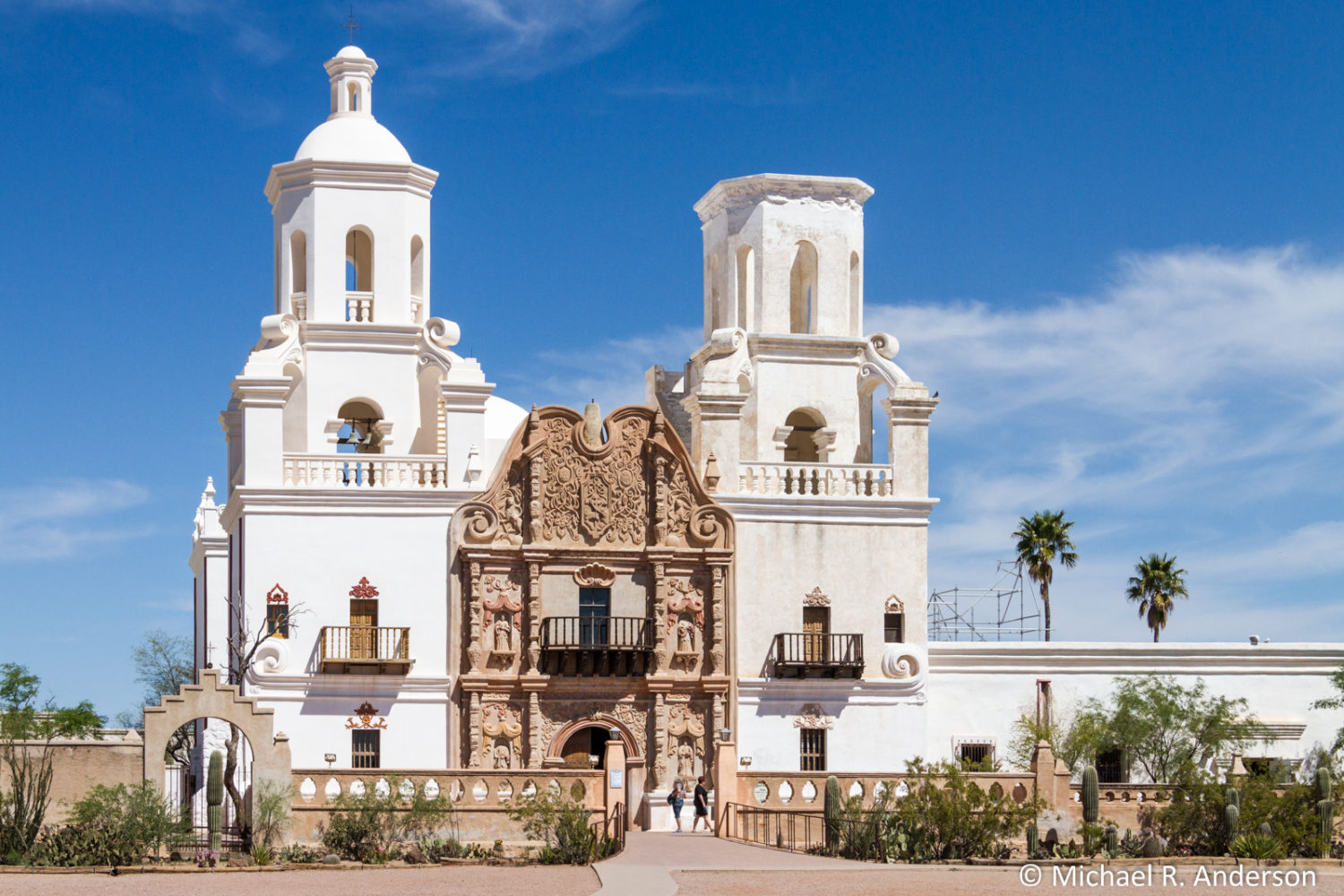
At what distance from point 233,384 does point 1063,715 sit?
812 inches

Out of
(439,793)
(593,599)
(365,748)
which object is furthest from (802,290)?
(439,793)

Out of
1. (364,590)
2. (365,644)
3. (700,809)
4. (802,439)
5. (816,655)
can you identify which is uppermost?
(802,439)

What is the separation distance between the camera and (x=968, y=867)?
3750 cm

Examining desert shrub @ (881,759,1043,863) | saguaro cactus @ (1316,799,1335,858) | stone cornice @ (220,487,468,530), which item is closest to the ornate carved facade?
stone cornice @ (220,487,468,530)

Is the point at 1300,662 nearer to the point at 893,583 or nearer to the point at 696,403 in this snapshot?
the point at 893,583

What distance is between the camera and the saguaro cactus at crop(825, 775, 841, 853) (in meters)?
39.4

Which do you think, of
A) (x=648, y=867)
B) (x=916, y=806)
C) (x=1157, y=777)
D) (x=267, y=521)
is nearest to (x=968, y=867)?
(x=916, y=806)

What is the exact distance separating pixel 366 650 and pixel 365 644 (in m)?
0.13

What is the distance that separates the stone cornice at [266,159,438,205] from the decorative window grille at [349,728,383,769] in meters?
12.8

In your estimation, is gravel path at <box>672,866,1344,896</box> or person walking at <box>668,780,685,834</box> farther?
person walking at <box>668,780,685,834</box>

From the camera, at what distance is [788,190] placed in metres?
53.1

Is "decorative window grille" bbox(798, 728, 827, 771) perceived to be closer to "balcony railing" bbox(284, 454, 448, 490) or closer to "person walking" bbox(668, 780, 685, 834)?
"person walking" bbox(668, 780, 685, 834)

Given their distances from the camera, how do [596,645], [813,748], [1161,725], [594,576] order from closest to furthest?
[596,645] < [594,576] < [813,748] < [1161,725]

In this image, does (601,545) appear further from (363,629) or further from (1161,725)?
(1161,725)
